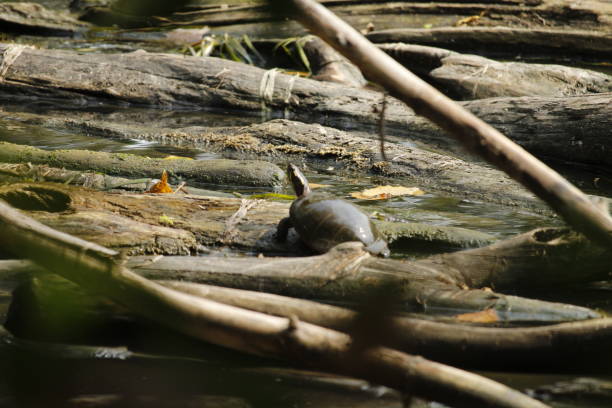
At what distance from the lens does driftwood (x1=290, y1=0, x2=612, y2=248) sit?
1741 millimetres

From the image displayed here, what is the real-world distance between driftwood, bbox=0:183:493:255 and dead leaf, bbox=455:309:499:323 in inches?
42.3

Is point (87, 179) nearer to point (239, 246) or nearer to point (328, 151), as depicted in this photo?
point (239, 246)

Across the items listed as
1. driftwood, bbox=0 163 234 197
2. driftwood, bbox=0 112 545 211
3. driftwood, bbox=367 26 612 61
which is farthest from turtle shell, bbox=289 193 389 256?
driftwood, bbox=367 26 612 61

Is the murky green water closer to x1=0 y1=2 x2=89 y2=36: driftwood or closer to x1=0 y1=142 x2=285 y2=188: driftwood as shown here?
Answer: x1=0 y1=142 x2=285 y2=188: driftwood

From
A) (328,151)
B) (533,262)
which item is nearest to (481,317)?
(533,262)

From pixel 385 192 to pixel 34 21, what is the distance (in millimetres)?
Result: 10195

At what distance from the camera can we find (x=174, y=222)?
3.70m

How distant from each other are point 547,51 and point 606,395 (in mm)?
9292

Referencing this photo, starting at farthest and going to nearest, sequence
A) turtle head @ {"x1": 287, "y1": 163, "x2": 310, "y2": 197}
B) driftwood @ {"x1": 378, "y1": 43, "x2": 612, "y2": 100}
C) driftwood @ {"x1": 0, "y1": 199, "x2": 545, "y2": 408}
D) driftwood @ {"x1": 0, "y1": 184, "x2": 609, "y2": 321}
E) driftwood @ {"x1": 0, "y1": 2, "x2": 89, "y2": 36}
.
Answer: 1. driftwood @ {"x1": 0, "y1": 2, "x2": 89, "y2": 36}
2. driftwood @ {"x1": 378, "y1": 43, "x2": 612, "y2": 100}
3. turtle head @ {"x1": 287, "y1": 163, "x2": 310, "y2": 197}
4. driftwood @ {"x1": 0, "y1": 184, "x2": 609, "y2": 321}
5. driftwood @ {"x1": 0, "y1": 199, "x2": 545, "y2": 408}

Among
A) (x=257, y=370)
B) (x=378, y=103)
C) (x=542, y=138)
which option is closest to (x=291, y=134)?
(x=378, y=103)

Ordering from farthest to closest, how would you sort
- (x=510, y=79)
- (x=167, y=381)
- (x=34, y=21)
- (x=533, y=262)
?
(x=34, y=21) < (x=510, y=79) < (x=533, y=262) < (x=167, y=381)

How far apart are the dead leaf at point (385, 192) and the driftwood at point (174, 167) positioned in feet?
2.15

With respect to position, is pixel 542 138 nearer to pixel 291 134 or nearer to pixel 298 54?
pixel 291 134

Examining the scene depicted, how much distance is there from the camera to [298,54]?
1067cm
